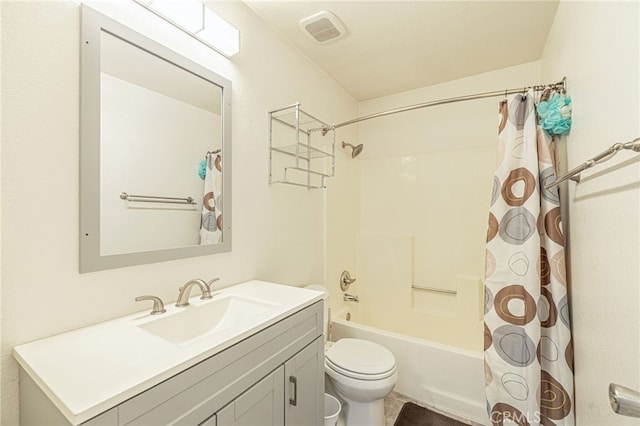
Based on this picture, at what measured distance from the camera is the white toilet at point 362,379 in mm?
1459

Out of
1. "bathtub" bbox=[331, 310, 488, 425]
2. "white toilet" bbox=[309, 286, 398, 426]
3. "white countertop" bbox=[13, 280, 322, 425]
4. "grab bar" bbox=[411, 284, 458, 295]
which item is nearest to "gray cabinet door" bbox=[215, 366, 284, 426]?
"white countertop" bbox=[13, 280, 322, 425]

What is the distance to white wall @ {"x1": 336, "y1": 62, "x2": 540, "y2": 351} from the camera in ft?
7.40

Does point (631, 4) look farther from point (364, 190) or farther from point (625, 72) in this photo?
point (364, 190)

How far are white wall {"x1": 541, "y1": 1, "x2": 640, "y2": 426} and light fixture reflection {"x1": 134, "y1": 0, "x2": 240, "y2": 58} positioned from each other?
1440 millimetres

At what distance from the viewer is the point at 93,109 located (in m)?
0.92

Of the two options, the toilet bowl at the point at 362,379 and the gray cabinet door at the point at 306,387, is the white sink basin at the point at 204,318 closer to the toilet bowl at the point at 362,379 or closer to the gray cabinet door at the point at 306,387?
the gray cabinet door at the point at 306,387

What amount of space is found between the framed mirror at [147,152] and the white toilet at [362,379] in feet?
3.03

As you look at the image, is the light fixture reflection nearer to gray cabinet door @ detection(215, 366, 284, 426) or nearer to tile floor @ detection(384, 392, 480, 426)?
gray cabinet door @ detection(215, 366, 284, 426)

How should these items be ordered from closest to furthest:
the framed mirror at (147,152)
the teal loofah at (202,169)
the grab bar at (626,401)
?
the grab bar at (626,401), the framed mirror at (147,152), the teal loofah at (202,169)

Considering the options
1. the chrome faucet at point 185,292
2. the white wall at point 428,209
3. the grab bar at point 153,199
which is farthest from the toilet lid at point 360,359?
the grab bar at point 153,199

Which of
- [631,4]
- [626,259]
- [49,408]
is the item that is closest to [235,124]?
[49,408]

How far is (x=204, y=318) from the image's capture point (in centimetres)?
114

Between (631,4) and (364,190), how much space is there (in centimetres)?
211

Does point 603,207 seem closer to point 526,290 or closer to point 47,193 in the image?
point 526,290
